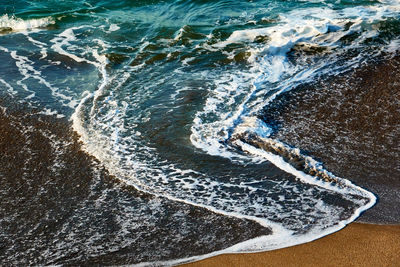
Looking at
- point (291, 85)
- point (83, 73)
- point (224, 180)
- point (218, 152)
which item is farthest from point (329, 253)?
point (83, 73)

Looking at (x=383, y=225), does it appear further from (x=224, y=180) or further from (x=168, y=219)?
(x=168, y=219)

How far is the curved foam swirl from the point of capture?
38.4ft

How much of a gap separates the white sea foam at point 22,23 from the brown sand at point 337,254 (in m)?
9.74

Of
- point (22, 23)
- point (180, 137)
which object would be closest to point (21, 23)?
point (22, 23)

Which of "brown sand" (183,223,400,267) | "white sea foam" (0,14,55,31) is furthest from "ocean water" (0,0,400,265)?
"white sea foam" (0,14,55,31)

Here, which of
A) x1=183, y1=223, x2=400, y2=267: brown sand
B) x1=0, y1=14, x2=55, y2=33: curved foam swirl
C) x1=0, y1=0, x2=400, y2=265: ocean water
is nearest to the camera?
x1=183, y1=223, x2=400, y2=267: brown sand

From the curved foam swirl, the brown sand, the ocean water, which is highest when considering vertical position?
the curved foam swirl

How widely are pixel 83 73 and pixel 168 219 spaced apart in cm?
487

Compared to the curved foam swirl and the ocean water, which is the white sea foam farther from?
the ocean water

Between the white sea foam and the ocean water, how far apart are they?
62cm

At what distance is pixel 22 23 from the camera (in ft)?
39.5

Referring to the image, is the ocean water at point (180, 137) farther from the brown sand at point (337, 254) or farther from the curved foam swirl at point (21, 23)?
the curved foam swirl at point (21, 23)

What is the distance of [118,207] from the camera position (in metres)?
4.85

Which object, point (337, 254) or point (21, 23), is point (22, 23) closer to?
point (21, 23)
